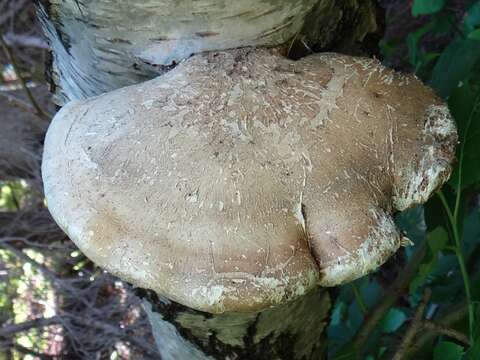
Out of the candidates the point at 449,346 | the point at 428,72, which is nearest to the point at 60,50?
the point at 449,346

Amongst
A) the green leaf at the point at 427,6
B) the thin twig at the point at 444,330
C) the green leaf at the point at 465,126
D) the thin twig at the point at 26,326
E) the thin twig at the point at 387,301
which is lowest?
the thin twig at the point at 26,326

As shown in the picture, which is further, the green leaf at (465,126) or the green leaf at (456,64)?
the green leaf at (456,64)

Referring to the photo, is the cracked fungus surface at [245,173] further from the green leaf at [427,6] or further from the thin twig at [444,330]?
the green leaf at [427,6]

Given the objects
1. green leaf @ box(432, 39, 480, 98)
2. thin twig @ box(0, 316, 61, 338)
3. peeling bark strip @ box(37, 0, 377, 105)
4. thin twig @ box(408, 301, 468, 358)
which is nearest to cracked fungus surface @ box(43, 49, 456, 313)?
peeling bark strip @ box(37, 0, 377, 105)

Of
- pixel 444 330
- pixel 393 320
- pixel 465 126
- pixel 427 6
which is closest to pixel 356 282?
pixel 393 320

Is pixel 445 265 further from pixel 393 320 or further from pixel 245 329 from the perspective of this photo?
pixel 245 329

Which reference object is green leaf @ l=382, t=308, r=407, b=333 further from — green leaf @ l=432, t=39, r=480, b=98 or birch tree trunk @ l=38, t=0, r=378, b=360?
green leaf @ l=432, t=39, r=480, b=98

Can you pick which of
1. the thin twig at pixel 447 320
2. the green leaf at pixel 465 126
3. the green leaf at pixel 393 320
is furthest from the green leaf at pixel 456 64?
the green leaf at pixel 393 320
